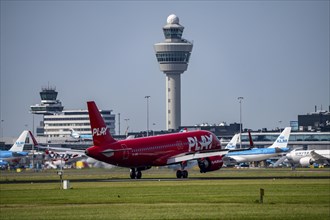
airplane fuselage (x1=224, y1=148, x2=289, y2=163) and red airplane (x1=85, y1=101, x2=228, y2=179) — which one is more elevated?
red airplane (x1=85, y1=101, x2=228, y2=179)

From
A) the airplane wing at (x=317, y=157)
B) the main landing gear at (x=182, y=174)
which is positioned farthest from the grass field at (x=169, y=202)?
the airplane wing at (x=317, y=157)

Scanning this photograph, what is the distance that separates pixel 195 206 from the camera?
186 ft

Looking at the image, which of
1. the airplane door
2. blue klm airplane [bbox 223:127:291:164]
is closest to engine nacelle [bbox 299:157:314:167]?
blue klm airplane [bbox 223:127:291:164]

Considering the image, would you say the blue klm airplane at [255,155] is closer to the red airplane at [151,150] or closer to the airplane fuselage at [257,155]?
the airplane fuselage at [257,155]

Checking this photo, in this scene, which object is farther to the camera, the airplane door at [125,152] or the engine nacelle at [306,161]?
the engine nacelle at [306,161]

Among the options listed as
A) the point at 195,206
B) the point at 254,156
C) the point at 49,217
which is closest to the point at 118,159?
the point at 195,206

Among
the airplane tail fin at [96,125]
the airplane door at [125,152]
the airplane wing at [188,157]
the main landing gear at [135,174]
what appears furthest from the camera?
the airplane wing at [188,157]

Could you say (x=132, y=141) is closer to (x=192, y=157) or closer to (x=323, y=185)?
(x=192, y=157)

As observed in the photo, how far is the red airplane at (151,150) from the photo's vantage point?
93188 millimetres

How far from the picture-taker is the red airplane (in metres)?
93.2

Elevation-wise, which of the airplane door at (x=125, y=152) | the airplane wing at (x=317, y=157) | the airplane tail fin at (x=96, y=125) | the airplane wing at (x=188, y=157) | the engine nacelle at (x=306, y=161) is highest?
the airplane tail fin at (x=96, y=125)

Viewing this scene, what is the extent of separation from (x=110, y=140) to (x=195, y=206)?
39.1m

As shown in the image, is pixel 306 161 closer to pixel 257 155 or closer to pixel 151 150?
pixel 257 155

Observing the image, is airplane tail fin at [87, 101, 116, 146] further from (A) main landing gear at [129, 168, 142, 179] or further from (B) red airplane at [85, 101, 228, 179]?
(A) main landing gear at [129, 168, 142, 179]
